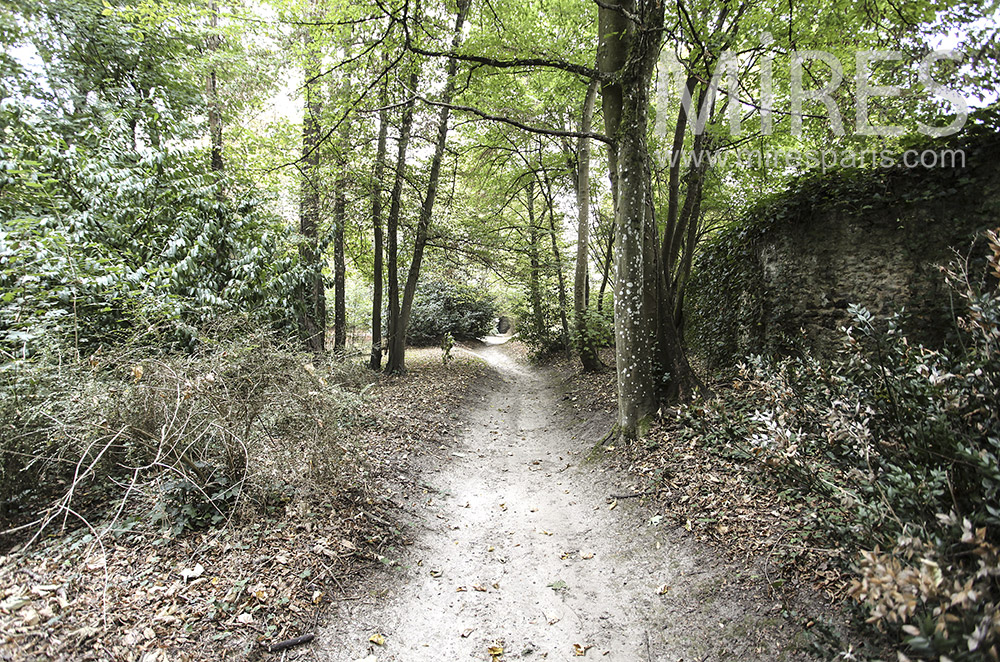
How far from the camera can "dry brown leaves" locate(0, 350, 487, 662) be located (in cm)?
258

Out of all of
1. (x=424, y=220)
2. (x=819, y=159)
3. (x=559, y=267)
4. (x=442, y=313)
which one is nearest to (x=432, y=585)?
(x=819, y=159)

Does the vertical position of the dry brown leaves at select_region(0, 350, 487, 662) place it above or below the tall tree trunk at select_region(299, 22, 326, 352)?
below

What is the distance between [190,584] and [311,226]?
9.44m

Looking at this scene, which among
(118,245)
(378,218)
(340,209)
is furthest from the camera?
(378,218)

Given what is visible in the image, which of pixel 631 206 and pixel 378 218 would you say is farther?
pixel 378 218

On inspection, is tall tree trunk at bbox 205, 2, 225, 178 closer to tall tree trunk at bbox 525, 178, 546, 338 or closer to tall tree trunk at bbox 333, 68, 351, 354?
tall tree trunk at bbox 333, 68, 351, 354

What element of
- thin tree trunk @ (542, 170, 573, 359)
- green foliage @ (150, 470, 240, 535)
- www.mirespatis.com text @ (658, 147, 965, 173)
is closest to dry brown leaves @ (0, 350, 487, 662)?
green foliage @ (150, 470, 240, 535)

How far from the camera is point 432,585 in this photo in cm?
377

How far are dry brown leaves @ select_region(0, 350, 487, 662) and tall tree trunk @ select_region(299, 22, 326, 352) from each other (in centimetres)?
336

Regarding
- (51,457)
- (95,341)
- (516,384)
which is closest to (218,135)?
(95,341)

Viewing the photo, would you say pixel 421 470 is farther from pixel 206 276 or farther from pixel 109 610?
pixel 206 276

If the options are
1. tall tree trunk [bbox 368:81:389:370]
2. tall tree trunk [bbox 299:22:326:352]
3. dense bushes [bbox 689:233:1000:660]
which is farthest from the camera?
tall tree trunk [bbox 368:81:389:370]

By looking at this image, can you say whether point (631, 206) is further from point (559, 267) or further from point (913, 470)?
point (559, 267)

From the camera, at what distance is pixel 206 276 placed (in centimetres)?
668
